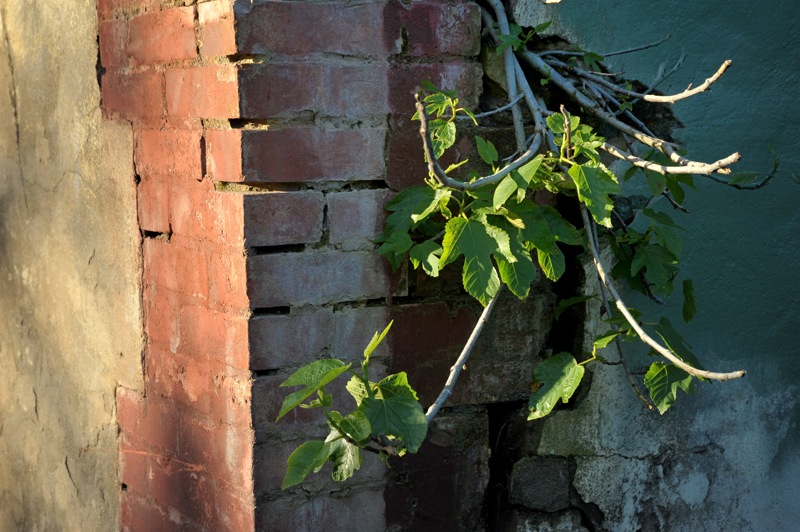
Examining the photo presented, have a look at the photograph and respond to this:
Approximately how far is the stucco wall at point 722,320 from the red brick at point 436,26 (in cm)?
29

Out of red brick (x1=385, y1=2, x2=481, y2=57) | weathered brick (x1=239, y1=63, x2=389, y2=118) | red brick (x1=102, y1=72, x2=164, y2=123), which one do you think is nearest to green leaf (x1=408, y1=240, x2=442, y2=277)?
weathered brick (x1=239, y1=63, x2=389, y2=118)

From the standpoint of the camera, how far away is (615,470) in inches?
88.3

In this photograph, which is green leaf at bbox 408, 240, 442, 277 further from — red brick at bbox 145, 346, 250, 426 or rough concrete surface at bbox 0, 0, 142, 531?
rough concrete surface at bbox 0, 0, 142, 531

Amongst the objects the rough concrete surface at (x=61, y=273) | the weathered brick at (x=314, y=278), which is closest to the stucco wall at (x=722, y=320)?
the weathered brick at (x=314, y=278)

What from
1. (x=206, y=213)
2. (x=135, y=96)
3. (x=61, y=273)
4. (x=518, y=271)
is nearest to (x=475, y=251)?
(x=518, y=271)

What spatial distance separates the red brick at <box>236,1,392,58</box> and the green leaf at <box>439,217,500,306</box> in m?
0.38

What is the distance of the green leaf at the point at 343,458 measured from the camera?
169 cm

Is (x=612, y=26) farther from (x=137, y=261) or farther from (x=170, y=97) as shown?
(x=137, y=261)

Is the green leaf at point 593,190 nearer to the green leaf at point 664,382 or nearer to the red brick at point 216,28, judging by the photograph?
the green leaf at point 664,382

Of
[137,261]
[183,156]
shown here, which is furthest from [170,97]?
[137,261]

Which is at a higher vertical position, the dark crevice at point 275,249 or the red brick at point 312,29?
the red brick at point 312,29

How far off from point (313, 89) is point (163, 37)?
386mm

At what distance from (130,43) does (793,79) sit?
1.46 meters

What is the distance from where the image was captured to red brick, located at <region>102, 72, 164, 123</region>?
2.12 metres
